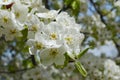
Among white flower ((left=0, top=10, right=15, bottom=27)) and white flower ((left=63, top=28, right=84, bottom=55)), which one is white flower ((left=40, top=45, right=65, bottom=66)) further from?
white flower ((left=0, top=10, right=15, bottom=27))

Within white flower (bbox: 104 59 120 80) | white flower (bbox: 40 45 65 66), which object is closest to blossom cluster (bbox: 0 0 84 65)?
white flower (bbox: 40 45 65 66)

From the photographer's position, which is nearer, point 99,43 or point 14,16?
point 14,16

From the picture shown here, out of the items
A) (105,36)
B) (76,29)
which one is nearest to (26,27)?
(76,29)

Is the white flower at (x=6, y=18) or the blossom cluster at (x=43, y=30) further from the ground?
the white flower at (x=6, y=18)

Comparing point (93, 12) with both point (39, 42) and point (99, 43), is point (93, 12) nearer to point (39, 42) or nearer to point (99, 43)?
point (99, 43)

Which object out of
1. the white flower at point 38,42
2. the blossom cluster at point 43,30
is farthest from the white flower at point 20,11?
the white flower at point 38,42

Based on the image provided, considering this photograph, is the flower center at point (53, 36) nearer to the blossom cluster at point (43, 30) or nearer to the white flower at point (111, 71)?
the blossom cluster at point (43, 30)

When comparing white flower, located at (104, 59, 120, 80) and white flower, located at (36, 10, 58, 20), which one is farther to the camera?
white flower, located at (104, 59, 120, 80)
